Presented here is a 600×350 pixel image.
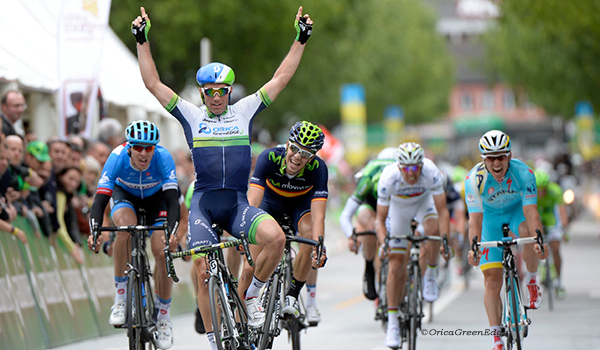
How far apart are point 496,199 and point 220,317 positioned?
2795mm

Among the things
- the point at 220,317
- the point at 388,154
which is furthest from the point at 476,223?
the point at 388,154

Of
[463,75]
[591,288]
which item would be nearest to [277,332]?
[591,288]

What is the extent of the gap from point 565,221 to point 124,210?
8705 millimetres

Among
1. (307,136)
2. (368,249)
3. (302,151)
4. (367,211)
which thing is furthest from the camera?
(367,211)

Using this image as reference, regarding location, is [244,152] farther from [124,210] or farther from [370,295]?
[370,295]

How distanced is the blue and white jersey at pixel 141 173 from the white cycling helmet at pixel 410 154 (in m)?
2.43

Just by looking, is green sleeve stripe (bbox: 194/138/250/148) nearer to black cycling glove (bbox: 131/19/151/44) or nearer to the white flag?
black cycling glove (bbox: 131/19/151/44)

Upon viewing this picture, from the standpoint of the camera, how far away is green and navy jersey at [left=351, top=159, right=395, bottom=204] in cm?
1213

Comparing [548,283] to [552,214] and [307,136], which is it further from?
[307,136]

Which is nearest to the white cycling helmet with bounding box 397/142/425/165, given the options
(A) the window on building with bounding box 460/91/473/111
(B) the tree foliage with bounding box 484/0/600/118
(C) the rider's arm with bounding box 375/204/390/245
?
(C) the rider's arm with bounding box 375/204/390/245

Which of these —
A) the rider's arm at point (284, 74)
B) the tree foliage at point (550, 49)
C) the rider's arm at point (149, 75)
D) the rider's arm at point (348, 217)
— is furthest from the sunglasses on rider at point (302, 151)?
the tree foliage at point (550, 49)

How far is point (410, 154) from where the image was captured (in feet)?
35.3

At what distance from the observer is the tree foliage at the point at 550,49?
996 inches

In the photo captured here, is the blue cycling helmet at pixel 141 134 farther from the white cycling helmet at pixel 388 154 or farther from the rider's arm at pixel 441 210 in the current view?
the white cycling helmet at pixel 388 154
